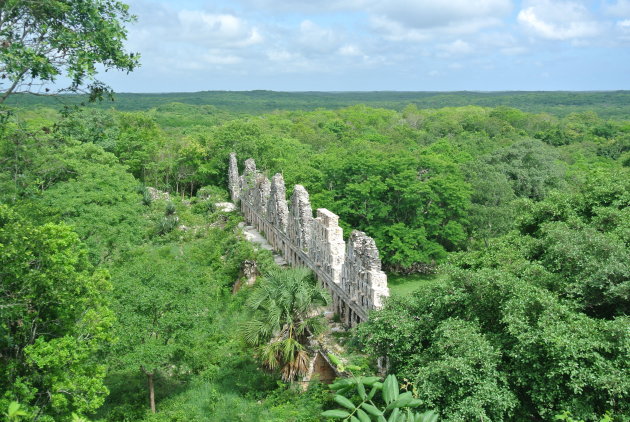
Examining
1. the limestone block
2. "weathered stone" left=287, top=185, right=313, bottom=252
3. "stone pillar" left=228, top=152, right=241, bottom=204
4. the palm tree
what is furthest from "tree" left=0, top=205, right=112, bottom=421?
"stone pillar" left=228, top=152, right=241, bottom=204

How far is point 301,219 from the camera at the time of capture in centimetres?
2642

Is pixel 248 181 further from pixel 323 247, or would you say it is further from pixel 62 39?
pixel 62 39

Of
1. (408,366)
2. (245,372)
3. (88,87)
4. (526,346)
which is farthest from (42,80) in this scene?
(245,372)

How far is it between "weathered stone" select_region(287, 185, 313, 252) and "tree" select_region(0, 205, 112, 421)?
13307mm

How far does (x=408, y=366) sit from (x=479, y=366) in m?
1.97

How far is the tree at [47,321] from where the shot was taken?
11586 millimetres

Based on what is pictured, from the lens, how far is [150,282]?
56.2 feet

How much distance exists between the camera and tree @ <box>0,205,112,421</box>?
38.0ft

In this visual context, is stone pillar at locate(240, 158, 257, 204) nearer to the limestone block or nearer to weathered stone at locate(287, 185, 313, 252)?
the limestone block

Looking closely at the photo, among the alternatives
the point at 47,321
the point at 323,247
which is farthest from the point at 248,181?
the point at 47,321

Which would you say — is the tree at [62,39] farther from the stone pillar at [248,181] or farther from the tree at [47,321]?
the stone pillar at [248,181]

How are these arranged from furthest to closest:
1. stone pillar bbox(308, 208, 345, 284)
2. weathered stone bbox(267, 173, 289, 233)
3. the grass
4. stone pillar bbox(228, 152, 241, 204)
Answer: stone pillar bbox(228, 152, 241, 204) → weathered stone bbox(267, 173, 289, 233) → the grass → stone pillar bbox(308, 208, 345, 284)

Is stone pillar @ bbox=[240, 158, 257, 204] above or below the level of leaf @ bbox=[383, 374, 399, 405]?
below

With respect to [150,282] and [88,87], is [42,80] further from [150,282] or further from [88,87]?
[150,282]
